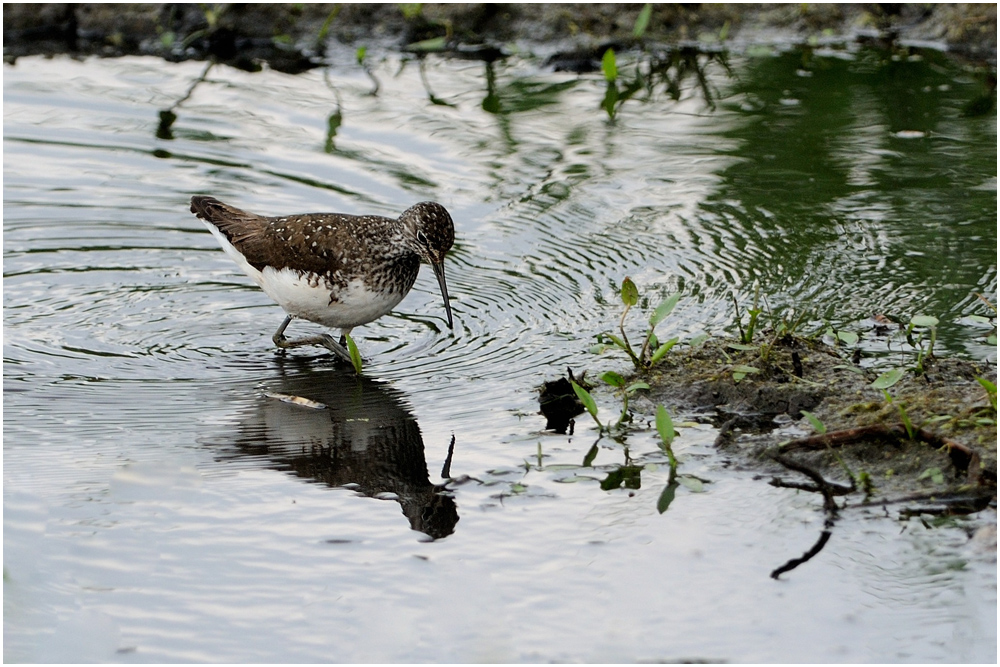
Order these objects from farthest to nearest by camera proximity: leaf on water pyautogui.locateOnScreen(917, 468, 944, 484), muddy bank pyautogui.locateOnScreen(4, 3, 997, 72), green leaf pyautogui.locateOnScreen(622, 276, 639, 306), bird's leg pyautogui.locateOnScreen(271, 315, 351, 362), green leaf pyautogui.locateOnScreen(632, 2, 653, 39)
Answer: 1. muddy bank pyautogui.locateOnScreen(4, 3, 997, 72)
2. green leaf pyautogui.locateOnScreen(632, 2, 653, 39)
3. bird's leg pyautogui.locateOnScreen(271, 315, 351, 362)
4. green leaf pyautogui.locateOnScreen(622, 276, 639, 306)
5. leaf on water pyautogui.locateOnScreen(917, 468, 944, 484)

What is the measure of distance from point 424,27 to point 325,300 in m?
7.77

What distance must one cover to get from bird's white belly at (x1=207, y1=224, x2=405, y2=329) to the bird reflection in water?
409 mm

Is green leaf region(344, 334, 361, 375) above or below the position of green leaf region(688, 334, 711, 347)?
below

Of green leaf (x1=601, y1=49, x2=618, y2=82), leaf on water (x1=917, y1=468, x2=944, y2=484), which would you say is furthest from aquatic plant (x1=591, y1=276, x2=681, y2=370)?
green leaf (x1=601, y1=49, x2=618, y2=82)

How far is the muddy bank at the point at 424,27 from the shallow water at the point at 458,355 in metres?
0.69

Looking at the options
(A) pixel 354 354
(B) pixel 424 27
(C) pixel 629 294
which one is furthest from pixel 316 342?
(B) pixel 424 27

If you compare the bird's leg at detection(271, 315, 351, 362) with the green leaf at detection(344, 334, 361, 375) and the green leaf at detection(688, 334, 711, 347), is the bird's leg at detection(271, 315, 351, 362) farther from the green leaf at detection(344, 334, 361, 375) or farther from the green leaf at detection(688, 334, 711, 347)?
the green leaf at detection(688, 334, 711, 347)

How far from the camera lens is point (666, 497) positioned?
5.71 m

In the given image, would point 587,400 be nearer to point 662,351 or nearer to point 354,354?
point 662,351

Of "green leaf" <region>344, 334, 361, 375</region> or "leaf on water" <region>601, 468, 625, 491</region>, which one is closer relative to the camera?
"leaf on water" <region>601, 468, 625, 491</region>

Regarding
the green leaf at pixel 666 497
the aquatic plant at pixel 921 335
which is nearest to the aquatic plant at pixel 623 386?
the green leaf at pixel 666 497

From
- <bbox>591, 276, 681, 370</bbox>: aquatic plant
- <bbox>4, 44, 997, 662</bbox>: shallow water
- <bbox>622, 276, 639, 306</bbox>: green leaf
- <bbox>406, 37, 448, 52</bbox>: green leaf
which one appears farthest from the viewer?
<bbox>406, 37, 448, 52</bbox>: green leaf

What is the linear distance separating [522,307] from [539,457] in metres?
2.32

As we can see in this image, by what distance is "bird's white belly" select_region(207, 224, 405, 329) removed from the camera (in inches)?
299
